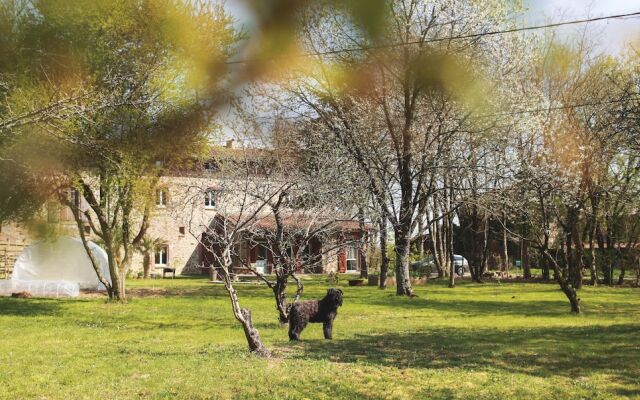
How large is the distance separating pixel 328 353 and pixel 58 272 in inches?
606

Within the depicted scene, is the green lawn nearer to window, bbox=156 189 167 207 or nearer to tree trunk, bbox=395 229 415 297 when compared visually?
window, bbox=156 189 167 207

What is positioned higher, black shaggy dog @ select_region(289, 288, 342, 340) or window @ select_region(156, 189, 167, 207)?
window @ select_region(156, 189, 167, 207)

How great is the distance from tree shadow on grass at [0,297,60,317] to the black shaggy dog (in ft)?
25.4

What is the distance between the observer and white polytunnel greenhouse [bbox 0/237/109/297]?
19250 millimetres

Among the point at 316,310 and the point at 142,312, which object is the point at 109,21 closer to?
the point at 316,310

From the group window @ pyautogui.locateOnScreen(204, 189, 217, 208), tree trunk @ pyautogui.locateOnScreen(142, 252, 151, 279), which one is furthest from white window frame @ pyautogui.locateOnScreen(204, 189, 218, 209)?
tree trunk @ pyautogui.locateOnScreen(142, 252, 151, 279)

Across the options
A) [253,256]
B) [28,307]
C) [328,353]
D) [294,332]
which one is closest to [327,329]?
[294,332]

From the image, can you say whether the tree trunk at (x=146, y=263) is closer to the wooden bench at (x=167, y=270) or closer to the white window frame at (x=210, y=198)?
the wooden bench at (x=167, y=270)

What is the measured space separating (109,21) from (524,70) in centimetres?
1393

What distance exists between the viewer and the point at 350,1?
117 cm

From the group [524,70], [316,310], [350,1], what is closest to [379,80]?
[350,1]

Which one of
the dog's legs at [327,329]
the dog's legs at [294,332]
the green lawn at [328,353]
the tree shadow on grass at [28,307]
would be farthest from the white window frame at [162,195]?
the tree shadow on grass at [28,307]

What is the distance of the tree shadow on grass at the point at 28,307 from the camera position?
48.3 feet

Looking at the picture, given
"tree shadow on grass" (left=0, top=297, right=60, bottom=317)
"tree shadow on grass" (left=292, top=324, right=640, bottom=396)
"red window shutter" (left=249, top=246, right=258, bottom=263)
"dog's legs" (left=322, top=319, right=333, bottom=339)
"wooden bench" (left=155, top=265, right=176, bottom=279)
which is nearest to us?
"tree shadow on grass" (left=292, top=324, right=640, bottom=396)
